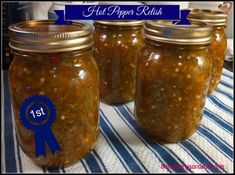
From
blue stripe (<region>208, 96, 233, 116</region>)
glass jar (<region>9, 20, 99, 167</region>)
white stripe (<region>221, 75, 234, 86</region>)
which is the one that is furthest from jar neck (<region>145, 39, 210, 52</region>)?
white stripe (<region>221, 75, 234, 86</region>)

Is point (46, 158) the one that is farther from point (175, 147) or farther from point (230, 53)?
point (230, 53)

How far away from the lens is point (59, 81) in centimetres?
37

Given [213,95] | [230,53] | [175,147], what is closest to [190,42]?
[175,147]

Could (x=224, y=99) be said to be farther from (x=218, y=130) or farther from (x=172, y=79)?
(x=172, y=79)

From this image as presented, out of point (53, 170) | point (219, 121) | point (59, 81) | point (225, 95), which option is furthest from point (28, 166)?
point (225, 95)

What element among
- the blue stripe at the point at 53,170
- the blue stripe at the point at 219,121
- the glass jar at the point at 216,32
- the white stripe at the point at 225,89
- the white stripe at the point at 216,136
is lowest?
the blue stripe at the point at 53,170

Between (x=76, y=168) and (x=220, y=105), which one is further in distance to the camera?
(x=220, y=105)

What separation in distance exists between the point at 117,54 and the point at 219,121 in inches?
9.6

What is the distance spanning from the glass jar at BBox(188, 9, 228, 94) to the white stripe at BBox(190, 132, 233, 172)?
193 millimetres

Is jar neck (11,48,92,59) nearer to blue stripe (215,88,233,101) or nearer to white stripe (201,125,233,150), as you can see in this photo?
white stripe (201,125,233,150)

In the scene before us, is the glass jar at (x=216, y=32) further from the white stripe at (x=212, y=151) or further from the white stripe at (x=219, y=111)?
the white stripe at (x=212, y=151)

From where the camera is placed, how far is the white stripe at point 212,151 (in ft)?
1.43

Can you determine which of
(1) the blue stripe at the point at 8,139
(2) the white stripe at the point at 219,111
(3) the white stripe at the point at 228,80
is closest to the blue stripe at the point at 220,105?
(2) the white stripe at the point at 219,111

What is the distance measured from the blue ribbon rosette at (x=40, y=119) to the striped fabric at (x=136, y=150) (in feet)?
0.14
